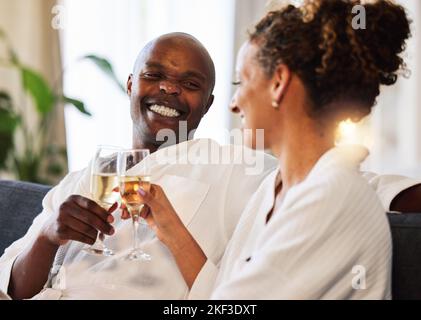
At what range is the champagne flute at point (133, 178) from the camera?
1.61 m

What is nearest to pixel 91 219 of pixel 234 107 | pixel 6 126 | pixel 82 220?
pixel 82 220

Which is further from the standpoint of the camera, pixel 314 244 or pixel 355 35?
pixel 355 35

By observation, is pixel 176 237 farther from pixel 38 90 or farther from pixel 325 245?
pixel 38 90

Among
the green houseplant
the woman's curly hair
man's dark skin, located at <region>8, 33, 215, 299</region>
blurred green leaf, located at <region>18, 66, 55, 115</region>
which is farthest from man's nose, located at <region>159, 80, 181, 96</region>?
blurred green leaf, located at <region>18, 66, 55, 115</region>

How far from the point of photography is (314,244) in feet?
4.14

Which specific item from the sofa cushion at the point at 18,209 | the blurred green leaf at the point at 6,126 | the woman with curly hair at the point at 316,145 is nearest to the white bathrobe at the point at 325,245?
the woman with curly hair at the point at 316,145

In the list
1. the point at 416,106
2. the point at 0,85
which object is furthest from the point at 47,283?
the point at 416,106

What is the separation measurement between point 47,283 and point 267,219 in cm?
71

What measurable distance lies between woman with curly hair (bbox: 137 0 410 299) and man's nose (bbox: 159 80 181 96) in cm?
56

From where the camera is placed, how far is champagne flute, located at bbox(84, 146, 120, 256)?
1.66m

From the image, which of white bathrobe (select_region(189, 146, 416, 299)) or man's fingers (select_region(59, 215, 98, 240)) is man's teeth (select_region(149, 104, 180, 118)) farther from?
white bathrobe (select_region(189, 146, 416, 299))

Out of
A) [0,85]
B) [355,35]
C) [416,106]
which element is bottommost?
[416,106]

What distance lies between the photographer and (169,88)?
2.10 meters
